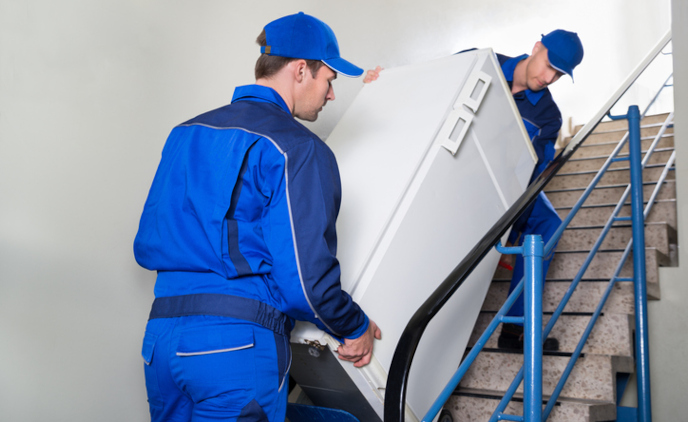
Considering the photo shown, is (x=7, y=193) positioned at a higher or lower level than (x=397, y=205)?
lower

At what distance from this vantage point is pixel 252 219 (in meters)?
1.20

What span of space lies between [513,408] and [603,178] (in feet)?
7.91

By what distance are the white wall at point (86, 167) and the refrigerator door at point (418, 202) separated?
0.59m

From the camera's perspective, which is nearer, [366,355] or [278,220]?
[278,220]

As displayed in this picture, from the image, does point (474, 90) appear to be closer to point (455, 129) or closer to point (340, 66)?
point (455, 129)

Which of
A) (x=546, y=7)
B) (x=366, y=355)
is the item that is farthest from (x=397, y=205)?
(x=546, y=7)

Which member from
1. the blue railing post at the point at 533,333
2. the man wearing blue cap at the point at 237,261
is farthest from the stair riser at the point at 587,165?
the man wearing blue cap at the point at 237,261

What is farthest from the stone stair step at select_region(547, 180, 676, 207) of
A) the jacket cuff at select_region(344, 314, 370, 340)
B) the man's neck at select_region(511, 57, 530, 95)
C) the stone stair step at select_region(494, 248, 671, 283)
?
the jacket cuff at select_region(344, 314, 370, 340)

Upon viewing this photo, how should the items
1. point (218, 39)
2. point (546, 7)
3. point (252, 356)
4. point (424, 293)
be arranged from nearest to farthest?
point (252, 356)
point (424, 293)
point (218, 39)
point (546, 7)

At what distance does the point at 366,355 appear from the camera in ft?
4.59

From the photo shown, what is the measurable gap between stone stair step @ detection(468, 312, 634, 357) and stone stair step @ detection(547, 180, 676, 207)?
125cm

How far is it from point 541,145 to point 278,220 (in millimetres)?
1860

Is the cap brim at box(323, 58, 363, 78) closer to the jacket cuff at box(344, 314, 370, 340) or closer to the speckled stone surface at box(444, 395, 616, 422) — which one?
the jacket cuff at box(344, 314, 370, 340)

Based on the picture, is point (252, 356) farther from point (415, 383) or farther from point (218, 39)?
point (218, 39)
